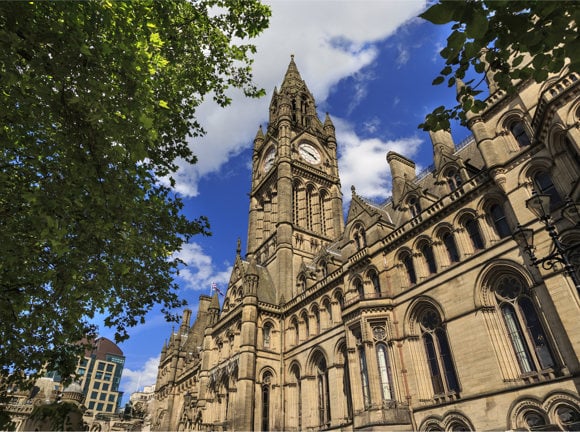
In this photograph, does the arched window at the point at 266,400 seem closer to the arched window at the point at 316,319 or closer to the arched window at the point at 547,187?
the arched window at the point at 316,319

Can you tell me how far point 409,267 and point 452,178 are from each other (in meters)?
5.58

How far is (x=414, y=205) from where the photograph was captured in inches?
906

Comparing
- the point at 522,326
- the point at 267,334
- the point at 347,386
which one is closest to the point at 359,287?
the point at 347,386

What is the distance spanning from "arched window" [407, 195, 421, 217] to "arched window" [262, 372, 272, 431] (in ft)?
55.5

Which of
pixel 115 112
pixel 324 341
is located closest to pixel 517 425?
pixel 324 341

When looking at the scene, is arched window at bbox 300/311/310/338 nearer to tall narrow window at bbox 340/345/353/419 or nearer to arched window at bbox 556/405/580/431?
tall narrow window at bbox 340/345/353/419

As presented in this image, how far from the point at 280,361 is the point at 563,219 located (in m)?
22.3

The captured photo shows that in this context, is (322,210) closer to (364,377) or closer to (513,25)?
(364,377)

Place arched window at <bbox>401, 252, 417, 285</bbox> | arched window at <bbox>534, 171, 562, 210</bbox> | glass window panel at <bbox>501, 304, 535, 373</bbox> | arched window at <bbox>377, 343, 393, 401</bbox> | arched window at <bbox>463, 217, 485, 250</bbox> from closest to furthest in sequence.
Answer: glass window panel at <bbox>501, 304, 535, 373</bbox> < arched window at <bbox>534, 171, 562, 210</bbox> < arched window at <bbox>463, 217, 485, 250</bbox> < arched window at <bbox>377, 343, 393, 401</bbox> < arched window at <bbox>401, 252, 417, 285</bbox>

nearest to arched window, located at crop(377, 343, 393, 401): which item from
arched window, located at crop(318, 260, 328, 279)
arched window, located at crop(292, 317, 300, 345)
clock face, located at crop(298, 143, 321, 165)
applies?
arched window, located at crop(292, 317, 300, 345)

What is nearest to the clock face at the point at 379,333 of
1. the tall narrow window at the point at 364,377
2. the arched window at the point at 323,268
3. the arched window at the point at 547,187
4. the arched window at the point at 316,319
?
the tall narrow window at the point at 364,377

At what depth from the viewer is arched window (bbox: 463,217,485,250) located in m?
18.1

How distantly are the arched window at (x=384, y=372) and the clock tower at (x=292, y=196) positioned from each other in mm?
13461

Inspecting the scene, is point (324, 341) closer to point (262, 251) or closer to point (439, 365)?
point (439, 365)
